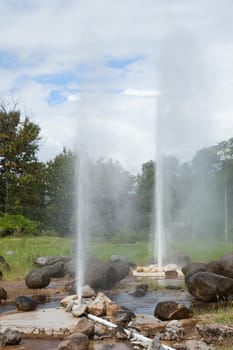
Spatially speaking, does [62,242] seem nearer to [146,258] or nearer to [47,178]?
[146,258]

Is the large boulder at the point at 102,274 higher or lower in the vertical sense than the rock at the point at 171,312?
higher

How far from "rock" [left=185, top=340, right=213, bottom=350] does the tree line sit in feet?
77.8

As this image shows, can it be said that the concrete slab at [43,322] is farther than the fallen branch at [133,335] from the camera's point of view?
Yes

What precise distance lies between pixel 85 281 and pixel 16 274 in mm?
4114

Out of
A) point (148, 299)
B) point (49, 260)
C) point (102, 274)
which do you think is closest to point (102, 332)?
point (148, 299)

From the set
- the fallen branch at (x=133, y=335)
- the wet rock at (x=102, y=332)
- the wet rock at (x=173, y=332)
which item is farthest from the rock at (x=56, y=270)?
the wet rock at (x=173, y=332)

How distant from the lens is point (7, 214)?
31172 millimetres

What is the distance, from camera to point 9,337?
708 centimetres

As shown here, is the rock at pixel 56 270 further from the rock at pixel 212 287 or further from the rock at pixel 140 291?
the rock at pixel 212 287

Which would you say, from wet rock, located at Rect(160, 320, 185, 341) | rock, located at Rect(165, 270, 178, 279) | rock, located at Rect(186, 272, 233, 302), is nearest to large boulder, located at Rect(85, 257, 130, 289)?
rock, located at Rect(165, 270, 178, 279)

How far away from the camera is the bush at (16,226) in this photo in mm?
29516

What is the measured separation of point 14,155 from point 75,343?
2775 centimetres

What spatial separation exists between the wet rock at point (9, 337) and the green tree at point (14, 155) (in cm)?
2567

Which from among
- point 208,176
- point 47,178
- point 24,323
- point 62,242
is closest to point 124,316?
point 24,323
